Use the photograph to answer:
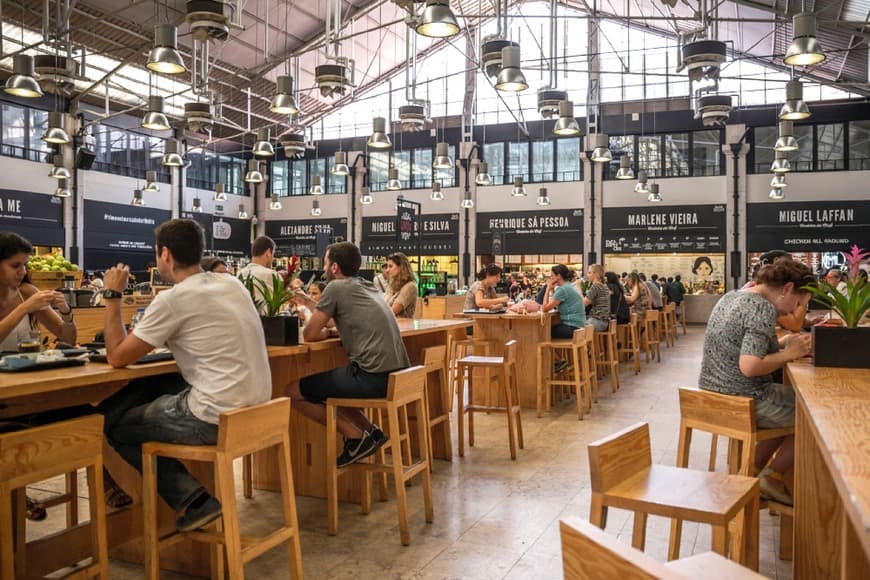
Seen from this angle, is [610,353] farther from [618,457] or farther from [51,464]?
[51,464]

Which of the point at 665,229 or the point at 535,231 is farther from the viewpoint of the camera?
the point at 535,231

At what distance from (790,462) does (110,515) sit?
308 centimetres

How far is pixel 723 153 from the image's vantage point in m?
19.3

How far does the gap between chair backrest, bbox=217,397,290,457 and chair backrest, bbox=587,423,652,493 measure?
126 cm

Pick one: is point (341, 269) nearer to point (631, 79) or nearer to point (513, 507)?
point (513, 507)

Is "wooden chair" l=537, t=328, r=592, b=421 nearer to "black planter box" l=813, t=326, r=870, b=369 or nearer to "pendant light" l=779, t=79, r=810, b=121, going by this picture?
"black planter box" l=813, t=326, r=870, b=369

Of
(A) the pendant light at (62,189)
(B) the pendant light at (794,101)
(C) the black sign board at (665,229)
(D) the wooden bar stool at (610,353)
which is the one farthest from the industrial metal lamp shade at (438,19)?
(C) the black sign board at (665,229)

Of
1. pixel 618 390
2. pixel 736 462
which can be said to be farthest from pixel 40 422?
pixel 618 390

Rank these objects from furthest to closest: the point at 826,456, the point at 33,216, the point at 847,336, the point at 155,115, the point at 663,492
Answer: the point at 33,216
the point at 155,115
the point at 847,336
the point at 663,492
the point at 826,456

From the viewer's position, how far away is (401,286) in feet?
21.0

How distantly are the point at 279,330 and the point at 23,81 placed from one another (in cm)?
560

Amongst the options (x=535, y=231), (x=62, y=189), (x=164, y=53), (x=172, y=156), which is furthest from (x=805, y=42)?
(x=62, y=189)

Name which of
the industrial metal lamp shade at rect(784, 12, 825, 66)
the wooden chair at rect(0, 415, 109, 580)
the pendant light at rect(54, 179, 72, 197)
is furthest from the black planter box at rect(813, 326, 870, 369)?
the pendant light at rect(54, 179, 72, 197)

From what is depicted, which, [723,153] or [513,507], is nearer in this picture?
[513,507]
